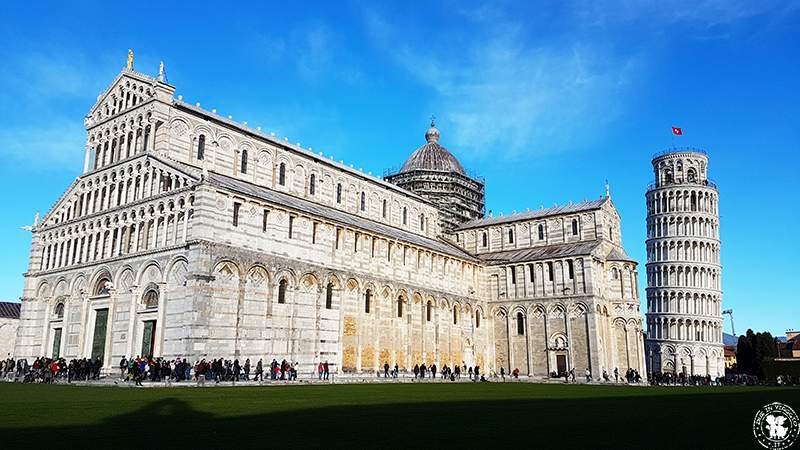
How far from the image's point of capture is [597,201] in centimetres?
5206

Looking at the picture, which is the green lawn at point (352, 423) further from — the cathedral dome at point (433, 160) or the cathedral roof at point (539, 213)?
the cathedral dome at point (433, 160)

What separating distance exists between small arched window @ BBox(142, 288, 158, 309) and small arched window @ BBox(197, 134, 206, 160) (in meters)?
9.20

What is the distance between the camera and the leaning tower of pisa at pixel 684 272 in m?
73.2

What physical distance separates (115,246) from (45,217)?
9.07 m

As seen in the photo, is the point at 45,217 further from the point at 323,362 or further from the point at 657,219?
the point at 657,219

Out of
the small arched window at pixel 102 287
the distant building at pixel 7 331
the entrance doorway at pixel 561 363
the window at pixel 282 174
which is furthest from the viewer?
the distant building at pixel 7 331

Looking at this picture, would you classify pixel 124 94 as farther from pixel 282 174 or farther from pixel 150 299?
pixel 150 299

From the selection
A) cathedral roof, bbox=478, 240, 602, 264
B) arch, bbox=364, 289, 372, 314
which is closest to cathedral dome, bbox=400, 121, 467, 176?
cathedral roof, bbox=478, 240, 602, 264

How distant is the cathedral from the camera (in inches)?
1265

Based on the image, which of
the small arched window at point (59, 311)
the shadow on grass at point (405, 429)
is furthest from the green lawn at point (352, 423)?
the small arched window at point (59, 311)

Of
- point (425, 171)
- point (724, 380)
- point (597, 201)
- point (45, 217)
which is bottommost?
point (724, 380)

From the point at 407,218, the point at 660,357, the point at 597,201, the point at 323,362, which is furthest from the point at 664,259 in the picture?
the point at 323,362

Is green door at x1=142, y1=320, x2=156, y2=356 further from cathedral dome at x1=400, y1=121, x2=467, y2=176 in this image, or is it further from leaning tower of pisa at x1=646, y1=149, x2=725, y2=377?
leaning tower of pisa at x1=646, y1=149, x2=725, y2=377

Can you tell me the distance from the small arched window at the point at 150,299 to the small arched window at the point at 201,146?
9205mm
